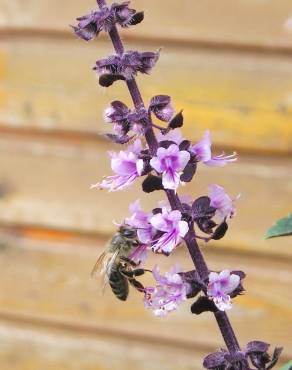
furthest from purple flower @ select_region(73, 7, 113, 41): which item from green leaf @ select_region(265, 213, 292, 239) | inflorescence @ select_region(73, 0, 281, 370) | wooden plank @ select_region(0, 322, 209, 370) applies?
wooden plank @ select_region(0, 322, 209, 370)

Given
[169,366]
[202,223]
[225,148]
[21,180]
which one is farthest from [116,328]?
[202,223]

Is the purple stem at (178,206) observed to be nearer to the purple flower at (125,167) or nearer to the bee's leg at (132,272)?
the purple flower at (125,167)

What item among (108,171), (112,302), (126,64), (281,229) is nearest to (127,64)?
(126,64)

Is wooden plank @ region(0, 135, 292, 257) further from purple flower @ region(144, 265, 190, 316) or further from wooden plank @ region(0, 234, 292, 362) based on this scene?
purple flower @ region(144, 265, 190, 316)

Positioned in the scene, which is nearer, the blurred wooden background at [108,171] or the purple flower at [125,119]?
the purple flower at [125,119]

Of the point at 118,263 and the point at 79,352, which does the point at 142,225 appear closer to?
the point at 118,263

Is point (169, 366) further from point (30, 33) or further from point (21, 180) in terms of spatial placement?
point (30, 33)

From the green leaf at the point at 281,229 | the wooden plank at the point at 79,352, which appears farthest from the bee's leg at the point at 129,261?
the wooden plank at the point at 79,352
